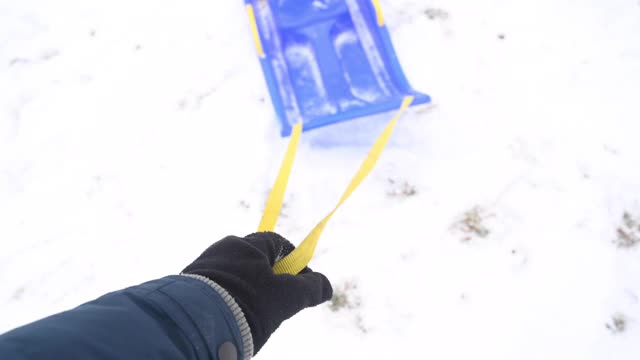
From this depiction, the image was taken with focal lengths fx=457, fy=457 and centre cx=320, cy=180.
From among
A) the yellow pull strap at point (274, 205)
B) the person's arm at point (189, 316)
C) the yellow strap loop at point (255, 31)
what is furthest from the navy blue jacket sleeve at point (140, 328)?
the yellow strap loop at point (255, 31)

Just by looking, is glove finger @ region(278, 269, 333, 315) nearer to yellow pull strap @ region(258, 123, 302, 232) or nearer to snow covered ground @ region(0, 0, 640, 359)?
yellow pull strap @ region(258, 123, 302, 232)

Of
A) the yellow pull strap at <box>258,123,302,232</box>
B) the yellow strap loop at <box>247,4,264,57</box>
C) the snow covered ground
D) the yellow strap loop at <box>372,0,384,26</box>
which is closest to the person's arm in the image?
the yellow pull strap at <box>258,123,302,232</box>

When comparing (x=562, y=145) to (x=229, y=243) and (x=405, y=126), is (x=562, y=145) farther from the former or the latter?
(x=229, y=243)

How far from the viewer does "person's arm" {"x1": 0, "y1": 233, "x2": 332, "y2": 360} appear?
676 millimetres

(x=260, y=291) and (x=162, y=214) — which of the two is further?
(x=162, y=214)

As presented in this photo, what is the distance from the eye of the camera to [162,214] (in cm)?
198

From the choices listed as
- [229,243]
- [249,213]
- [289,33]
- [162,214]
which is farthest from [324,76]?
[229,243]

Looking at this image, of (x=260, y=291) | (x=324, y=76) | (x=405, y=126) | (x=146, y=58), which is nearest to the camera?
(x=260, y=291)

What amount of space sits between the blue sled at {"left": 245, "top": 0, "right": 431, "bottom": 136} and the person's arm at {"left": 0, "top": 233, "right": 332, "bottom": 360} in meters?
1.07

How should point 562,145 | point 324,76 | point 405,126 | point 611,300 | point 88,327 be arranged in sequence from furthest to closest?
1. point 324,76
2. point 405,126
3. point 562,145
4. point 611,300
5. point 88,327

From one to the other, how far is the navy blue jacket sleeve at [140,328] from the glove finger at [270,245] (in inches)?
8.4

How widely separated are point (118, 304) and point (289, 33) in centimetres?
183

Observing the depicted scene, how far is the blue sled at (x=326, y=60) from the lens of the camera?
2.05 meters

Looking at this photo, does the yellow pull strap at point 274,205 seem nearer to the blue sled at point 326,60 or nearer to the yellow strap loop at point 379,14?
the blue sled at point 326,60
